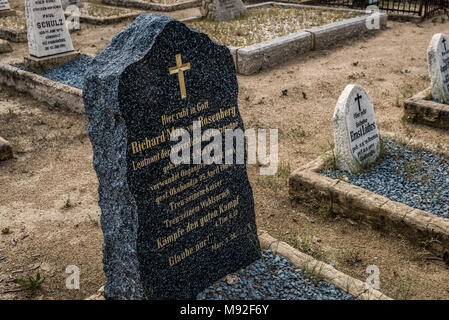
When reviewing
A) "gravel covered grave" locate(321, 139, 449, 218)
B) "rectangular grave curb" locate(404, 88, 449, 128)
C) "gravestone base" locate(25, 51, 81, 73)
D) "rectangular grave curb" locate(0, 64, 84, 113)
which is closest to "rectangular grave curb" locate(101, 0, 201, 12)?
"gravestone base" locate(25, 51, 81, 73)

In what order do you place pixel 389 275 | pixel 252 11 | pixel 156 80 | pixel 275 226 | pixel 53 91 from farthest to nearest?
pixel 252 11 → pixel 53 91 → pixel 275 226 → pixel 389 275 → pixel 156 80

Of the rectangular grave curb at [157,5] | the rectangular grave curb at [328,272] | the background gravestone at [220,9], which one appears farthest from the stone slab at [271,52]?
the rectangular grave curb at [157,5]

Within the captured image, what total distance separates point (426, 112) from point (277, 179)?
2.55 metres

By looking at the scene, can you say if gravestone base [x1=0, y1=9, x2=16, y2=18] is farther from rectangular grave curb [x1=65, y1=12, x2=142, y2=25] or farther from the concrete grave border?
the concrete grave border

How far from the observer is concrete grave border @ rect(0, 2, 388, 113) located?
772 centimetres

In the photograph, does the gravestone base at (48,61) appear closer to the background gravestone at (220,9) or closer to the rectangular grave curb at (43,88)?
the rectangular grave curb at (43,88)

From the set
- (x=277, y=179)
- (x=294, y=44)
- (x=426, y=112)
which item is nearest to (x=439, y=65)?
(x=426, y=112)

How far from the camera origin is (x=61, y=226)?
4.67 metres

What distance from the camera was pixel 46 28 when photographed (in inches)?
346

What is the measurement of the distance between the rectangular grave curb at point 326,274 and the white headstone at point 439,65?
3.96m

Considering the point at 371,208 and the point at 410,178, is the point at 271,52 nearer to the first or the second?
the point at 410,178

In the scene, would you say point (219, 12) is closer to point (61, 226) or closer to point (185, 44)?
point (61, 226)

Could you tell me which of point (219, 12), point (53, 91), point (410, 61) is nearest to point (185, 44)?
point (53, 91)

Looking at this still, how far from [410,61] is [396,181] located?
514 centimetres
